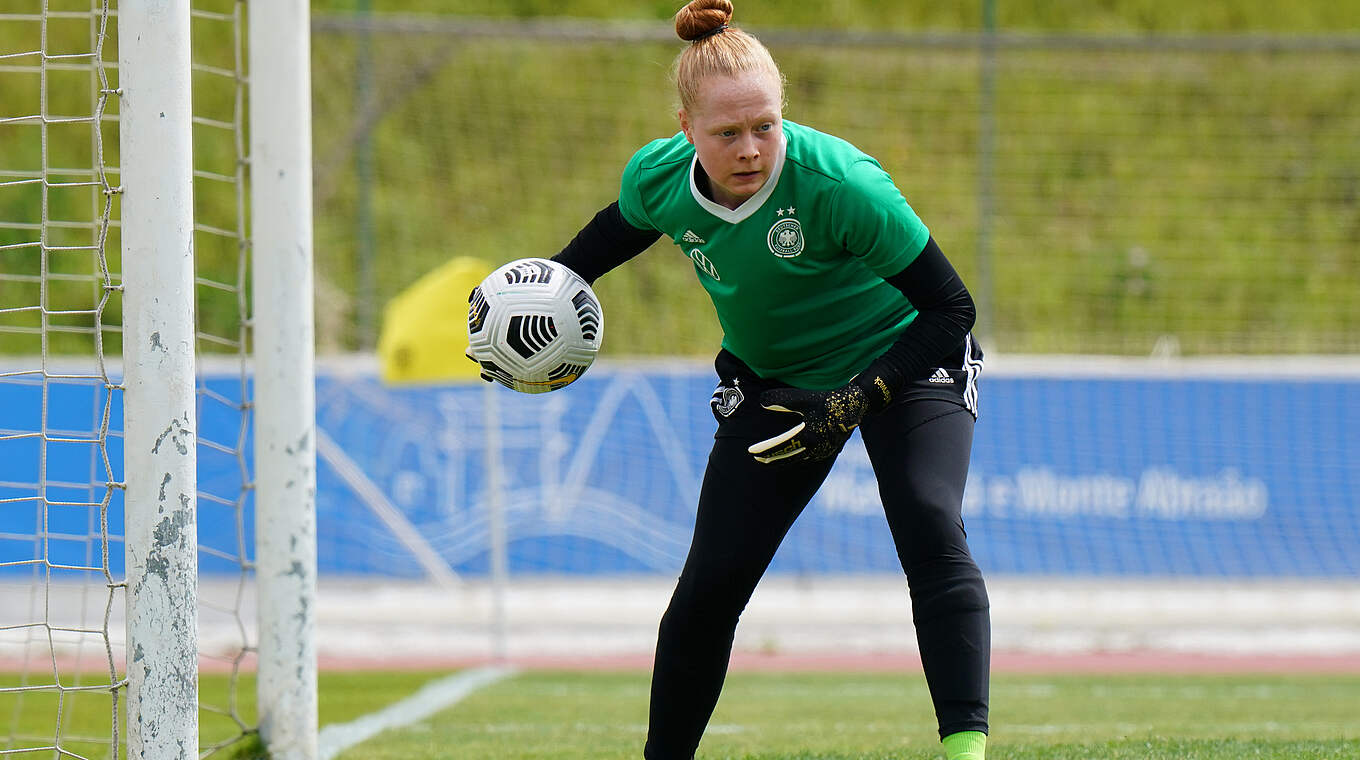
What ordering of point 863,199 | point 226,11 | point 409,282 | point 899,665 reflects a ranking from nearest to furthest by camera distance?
point 863,199 < point 899,665 < point 409,282 < point 226,11

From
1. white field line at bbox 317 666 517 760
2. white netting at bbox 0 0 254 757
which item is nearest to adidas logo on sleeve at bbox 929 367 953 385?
white netting at bbox 0 0 254 757

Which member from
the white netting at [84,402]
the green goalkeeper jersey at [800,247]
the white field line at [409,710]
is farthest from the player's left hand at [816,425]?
the white field line at [409,710]

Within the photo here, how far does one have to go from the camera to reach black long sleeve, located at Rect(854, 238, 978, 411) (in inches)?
131

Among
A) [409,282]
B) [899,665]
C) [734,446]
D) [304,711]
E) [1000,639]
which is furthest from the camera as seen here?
[409,282]

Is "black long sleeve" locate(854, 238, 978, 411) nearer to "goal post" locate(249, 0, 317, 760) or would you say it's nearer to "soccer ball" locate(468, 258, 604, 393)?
"soccer ball" locate(468, 258, 604, 393)

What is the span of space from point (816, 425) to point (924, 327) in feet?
1.23

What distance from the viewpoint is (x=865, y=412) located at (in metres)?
3.32

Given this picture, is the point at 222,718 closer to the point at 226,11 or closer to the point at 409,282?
the point at 409,282

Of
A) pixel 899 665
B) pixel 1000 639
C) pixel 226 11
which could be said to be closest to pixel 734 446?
pixel 899 665

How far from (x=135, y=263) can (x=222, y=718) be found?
379 centimetres

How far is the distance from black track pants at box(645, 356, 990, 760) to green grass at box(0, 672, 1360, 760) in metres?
1.06

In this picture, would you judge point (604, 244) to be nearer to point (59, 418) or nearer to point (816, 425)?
point (816, 425)

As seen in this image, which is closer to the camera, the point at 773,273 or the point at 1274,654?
the point at 773,273

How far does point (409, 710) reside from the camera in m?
→ 7.28
